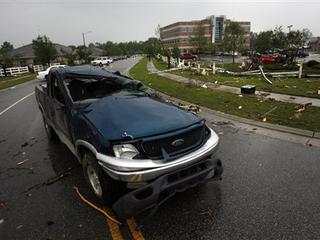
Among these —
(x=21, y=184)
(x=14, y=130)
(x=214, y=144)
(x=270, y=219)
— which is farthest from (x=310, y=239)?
(x=14, y=130)

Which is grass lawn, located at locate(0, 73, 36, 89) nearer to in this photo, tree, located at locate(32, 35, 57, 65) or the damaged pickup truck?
tree, located at locate(32, 35, 57, 65)

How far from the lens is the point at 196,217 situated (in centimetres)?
350

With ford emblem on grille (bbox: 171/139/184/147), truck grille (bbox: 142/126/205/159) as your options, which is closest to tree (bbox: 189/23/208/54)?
truck grille (bbox: 142/126/205/159)

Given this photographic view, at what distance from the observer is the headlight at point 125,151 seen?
10.6ft

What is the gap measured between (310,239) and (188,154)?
64.2 inches

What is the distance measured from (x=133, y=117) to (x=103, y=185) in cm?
97

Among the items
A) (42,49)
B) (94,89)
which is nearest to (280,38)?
(94,89)

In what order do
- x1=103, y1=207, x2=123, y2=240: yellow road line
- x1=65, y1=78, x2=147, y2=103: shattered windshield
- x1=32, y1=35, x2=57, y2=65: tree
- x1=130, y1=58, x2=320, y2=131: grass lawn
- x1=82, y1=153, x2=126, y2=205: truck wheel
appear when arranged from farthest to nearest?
x1=32, y1=35, x2=57, y2=65: tree
x1=130, y1=58, x2=320, y2=131: grass lawn
x1=65, y1=78, x2=147, y2=103: shattered windshield
x1=82, y1=153, x2=126, y2=205: truck wheel
x1=103, y1=207, x2=123, y2=240: yellow road line

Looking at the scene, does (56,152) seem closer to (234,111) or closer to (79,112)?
(79,112)

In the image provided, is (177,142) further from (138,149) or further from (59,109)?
(59,109)

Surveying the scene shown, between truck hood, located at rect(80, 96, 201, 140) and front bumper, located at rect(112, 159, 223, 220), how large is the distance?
1.84ft

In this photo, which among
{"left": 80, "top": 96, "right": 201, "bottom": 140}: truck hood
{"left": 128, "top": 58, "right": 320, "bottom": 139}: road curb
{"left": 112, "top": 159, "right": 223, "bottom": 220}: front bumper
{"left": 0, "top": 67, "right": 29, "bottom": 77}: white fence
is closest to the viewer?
{"left": 112, "top": 159, "right": 223, "bottom": 220}: front bumper

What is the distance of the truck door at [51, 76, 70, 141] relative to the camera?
4.62 metres

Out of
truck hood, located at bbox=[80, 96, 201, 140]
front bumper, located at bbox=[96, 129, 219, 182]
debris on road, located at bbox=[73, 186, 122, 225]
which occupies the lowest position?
debris on road, located at bbox=[73, 186, 122, 225]
